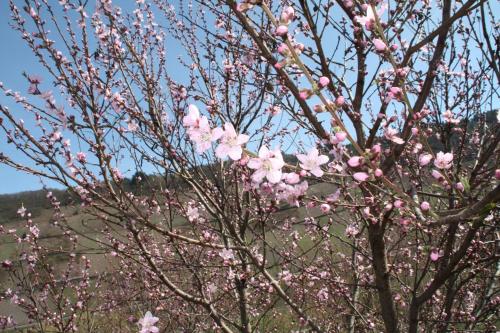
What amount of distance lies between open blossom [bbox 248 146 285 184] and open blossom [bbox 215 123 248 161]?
0.23ft

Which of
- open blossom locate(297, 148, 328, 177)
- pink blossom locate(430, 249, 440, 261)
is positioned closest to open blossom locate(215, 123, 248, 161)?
open blossom locate(297, 148, 328, 177)

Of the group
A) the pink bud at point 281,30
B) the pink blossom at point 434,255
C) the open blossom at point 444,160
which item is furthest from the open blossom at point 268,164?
the pink blossom at point 434,255

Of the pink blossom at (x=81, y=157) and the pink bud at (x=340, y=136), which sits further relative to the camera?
the pink blossom at (x=81, y=157)

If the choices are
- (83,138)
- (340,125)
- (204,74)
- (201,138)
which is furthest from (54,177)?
(204,74)

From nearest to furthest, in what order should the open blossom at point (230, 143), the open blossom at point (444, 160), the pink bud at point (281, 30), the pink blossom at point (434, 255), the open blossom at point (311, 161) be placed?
the pink bud at point (281, 30) < the open blossom at point (230, 143) < the open blossom at point (311, 161) < the open blossom at point (444, 160) < the pink blossom at point (434, 255)

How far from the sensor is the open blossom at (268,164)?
1564mm

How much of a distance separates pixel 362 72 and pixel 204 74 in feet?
6.64

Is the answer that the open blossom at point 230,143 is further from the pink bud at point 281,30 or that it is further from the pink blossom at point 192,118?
the pink bud at point 281,30

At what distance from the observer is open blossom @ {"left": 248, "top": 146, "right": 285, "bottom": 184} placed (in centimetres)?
156

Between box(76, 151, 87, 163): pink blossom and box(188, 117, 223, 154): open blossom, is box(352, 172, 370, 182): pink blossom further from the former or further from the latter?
box(76, 151, 87, 163): pink blossom

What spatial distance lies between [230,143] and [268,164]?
17cm

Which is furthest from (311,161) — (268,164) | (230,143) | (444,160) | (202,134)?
(444,160)

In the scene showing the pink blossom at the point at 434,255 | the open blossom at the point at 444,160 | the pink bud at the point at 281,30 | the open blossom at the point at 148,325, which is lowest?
the open blossom at the point at 148,325

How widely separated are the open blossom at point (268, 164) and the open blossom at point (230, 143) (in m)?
0.07
